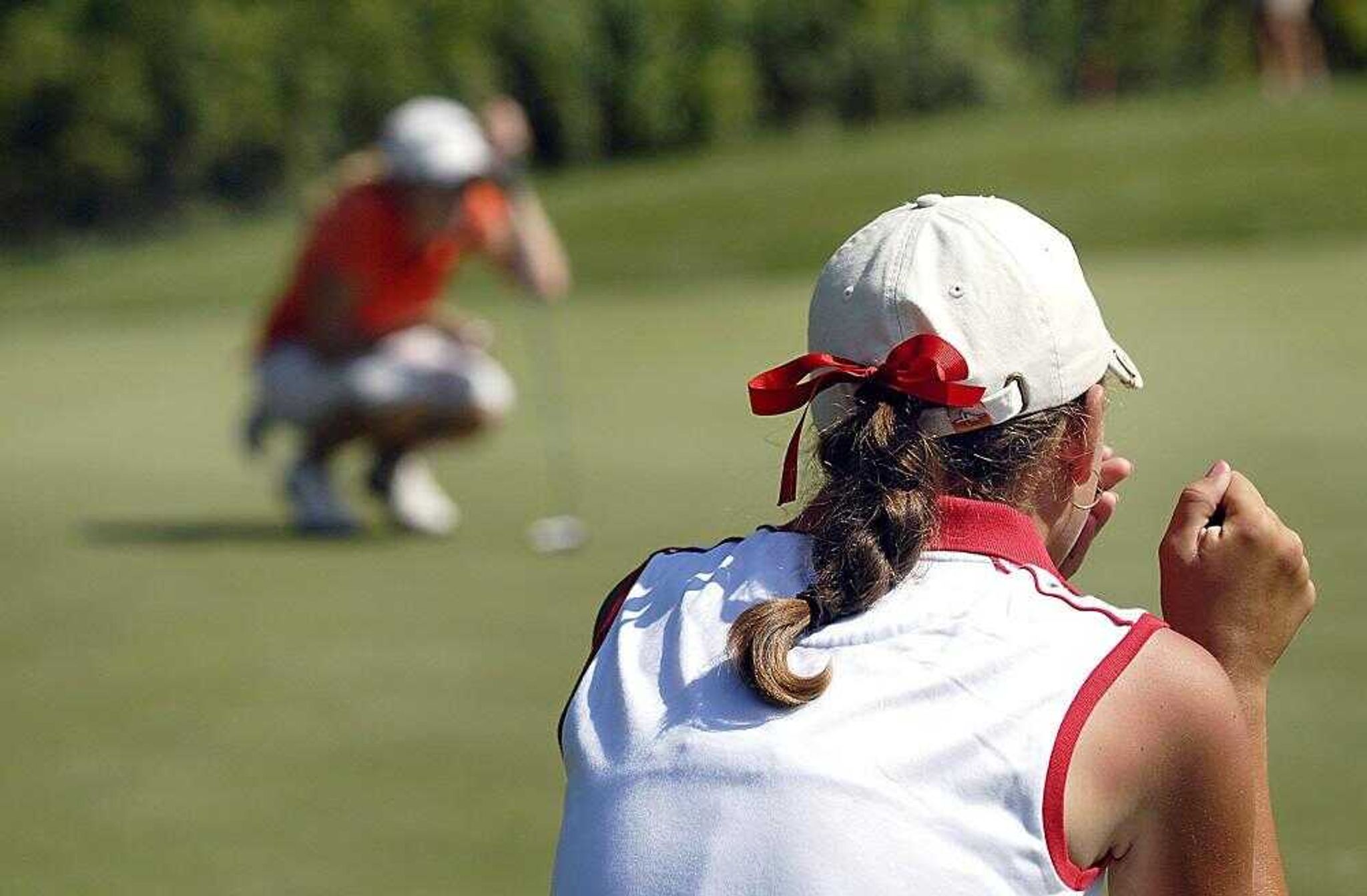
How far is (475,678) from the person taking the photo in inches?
233

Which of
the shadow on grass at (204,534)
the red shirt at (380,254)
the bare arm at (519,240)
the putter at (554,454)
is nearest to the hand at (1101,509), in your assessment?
the putter at (554,454)

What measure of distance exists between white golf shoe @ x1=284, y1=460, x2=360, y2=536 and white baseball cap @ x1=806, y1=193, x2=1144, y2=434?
249 inches

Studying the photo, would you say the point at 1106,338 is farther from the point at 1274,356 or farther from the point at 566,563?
the point at 1274,356

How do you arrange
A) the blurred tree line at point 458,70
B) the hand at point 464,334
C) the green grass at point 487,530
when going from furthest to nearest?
1. the blurred tree line at point 458,70
2. the hand at point 464,334
3. the green grass at point 487,530

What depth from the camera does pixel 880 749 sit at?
80.5 inches

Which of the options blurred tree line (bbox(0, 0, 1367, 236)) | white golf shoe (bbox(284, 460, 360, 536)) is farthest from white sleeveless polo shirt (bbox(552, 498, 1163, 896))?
blurred tree line (bbox(0, 0, 1367, 236))

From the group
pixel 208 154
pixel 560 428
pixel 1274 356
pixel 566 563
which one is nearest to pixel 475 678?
pixel 566 563

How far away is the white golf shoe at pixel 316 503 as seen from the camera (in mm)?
Answer: 8477

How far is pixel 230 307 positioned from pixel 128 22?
9.33m

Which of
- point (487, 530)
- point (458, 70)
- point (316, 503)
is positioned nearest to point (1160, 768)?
point (487, 530)

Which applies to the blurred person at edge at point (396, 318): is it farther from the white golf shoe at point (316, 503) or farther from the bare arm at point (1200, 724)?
the bare arm at point (1200, 724)

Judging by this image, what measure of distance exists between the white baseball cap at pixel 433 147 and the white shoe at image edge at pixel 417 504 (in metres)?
0.99

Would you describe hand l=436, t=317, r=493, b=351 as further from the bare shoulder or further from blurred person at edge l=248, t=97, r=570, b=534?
the bare shoulder

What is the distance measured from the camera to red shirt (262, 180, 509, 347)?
867 cm
